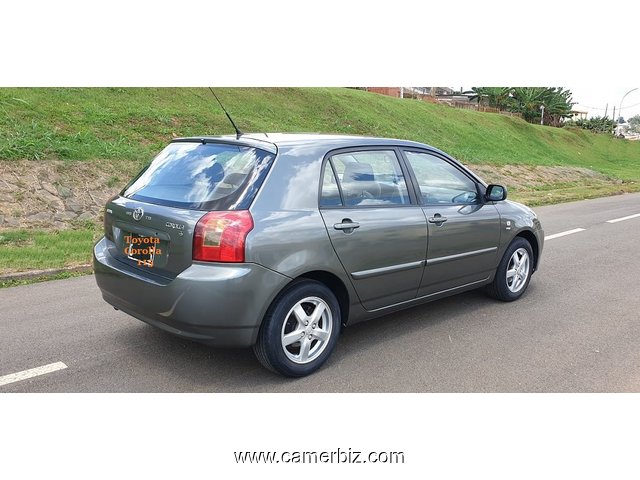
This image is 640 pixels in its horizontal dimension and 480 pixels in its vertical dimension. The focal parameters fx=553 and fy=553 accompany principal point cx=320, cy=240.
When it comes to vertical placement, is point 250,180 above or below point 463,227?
above

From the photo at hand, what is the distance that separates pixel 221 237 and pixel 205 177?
1.85 ft

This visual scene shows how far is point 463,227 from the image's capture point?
4793mm

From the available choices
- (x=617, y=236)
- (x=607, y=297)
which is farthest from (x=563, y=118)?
(x=607, y=297)

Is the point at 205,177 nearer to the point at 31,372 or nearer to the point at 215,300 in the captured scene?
the point at 215,300

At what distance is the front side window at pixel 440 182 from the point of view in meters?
4.64

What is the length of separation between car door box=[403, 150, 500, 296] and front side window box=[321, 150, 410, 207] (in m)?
0.21

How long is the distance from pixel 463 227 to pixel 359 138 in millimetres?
1232

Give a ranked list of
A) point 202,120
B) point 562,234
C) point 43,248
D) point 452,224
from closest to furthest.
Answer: point 452,224, point 43,248, point 562,234, point 202,120

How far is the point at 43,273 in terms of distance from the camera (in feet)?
19.7

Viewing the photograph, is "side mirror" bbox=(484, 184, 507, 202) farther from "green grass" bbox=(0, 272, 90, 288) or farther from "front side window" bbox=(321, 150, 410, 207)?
"green grass" bbox=(0, 272, 90, 288)

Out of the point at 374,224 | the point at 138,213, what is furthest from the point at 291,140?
the point at 138,213

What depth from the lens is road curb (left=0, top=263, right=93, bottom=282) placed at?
229 inches

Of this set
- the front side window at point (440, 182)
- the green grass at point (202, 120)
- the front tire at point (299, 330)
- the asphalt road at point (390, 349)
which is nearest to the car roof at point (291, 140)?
the front side window at point (440, 182)

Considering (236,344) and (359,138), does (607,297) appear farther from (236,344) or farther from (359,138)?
(236,344)
